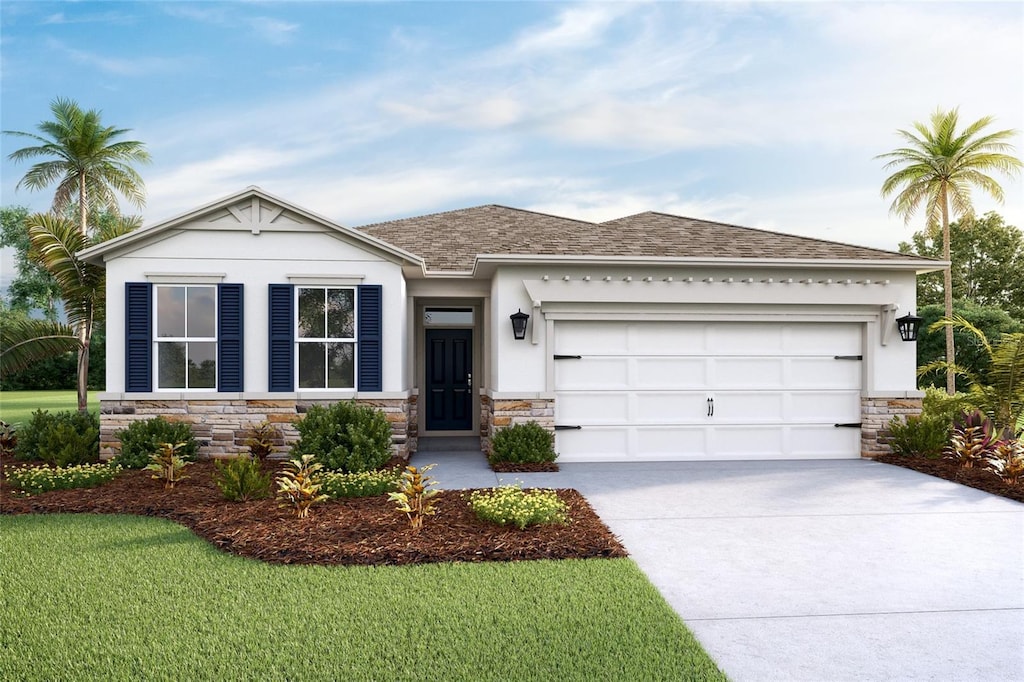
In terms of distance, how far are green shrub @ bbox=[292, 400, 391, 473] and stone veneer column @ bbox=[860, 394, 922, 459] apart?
7.59 metres

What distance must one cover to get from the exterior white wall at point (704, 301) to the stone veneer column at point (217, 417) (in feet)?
7.66

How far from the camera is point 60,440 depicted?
9.46m

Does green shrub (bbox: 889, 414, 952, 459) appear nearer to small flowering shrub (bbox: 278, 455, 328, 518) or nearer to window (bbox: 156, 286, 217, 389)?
small flowering shrub (bbox: 278, 455, 328, 518)

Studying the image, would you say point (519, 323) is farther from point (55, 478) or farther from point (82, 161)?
point (82, 161)

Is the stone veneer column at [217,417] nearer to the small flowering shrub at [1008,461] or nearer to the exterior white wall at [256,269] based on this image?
the exterior white wall at [256,269]

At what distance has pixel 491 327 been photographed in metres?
10.9

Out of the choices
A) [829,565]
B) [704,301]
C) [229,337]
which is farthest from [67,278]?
[829,565]

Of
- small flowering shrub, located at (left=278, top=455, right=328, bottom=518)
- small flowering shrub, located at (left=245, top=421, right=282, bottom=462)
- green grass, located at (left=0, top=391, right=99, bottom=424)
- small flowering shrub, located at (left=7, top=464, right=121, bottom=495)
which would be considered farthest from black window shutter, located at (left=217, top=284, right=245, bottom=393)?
green grass, located at (left=0, top=391, right=99, bottom=424)

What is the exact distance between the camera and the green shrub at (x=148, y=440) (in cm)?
887

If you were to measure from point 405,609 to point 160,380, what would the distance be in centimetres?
722

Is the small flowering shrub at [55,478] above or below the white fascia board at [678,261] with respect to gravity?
below

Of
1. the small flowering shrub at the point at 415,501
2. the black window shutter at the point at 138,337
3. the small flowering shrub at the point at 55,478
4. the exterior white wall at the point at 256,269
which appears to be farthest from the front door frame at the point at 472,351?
the small flowering shrub at the point at 415,501

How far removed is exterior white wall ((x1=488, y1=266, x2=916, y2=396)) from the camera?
9.97 meters

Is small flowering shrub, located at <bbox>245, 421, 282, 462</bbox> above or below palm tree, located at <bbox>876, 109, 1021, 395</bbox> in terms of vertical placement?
below
